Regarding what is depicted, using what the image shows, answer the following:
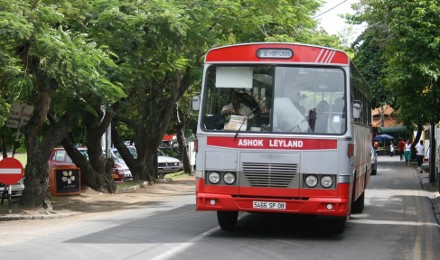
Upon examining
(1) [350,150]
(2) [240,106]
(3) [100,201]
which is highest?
(2) [240,106]

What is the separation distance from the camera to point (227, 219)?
12.7 m

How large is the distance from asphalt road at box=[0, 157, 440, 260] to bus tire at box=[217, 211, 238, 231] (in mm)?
181

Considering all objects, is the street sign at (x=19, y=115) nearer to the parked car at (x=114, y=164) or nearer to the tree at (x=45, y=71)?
the tree at (x=45, y=71)

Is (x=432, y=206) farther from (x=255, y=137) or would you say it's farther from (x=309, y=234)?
(x=255, y=137)

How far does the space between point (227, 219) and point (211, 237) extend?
27.3 inches

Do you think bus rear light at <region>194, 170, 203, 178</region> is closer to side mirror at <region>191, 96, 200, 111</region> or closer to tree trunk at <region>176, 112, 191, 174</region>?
side mirror at <region>191, 96, 200, 111</region>

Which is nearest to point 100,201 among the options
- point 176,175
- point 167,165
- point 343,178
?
point 343,178

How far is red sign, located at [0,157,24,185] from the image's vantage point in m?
16.5

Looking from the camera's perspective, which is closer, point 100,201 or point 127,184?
point 100,201

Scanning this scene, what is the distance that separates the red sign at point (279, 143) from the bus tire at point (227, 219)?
1.59 metres

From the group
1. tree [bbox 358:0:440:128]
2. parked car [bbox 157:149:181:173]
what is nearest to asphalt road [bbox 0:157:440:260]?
tree [bbox 358:0:440:128]

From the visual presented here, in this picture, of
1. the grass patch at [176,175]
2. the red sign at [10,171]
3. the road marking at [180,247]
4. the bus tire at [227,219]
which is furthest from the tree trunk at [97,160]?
the road marking at [180,247]

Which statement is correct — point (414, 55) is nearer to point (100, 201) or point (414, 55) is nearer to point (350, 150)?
point (350, 150)

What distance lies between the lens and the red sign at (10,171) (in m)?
16.5
